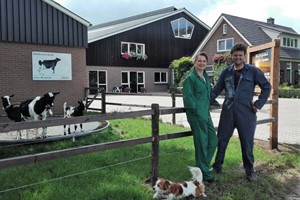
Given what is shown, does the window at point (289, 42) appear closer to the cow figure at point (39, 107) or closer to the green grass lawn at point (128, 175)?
the green grass lawn at point (128, 175)

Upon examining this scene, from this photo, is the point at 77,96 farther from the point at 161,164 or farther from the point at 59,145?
the point at 161,164

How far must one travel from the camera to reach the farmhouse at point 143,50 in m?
33.0

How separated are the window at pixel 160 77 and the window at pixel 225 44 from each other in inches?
249

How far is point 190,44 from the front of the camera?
131ft

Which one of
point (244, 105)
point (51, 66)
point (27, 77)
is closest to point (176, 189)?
point (244, 105)

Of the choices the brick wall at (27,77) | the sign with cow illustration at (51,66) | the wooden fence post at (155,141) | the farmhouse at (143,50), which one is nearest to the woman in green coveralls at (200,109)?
the wooden fence post at (155,141)

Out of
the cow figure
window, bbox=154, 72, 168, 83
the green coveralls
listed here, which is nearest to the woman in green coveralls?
the green coveralls

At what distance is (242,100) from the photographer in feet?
17.3

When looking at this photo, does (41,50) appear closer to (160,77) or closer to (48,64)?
(48,64)

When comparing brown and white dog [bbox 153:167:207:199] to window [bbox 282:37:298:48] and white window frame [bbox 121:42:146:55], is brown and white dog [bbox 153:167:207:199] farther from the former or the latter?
window [bbox 282:37:298:48]

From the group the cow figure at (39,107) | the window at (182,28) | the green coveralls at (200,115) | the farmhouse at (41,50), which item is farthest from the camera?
the window at (182,28)

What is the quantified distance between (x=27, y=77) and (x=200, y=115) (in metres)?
10.7

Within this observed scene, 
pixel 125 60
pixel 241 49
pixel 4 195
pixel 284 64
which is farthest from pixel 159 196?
pixel 284 64

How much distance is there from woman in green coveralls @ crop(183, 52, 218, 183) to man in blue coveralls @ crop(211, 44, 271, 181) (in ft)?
1.60
